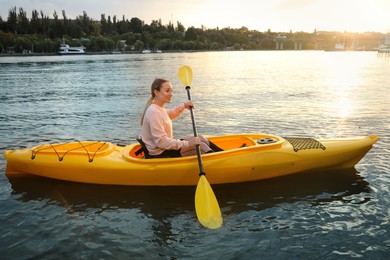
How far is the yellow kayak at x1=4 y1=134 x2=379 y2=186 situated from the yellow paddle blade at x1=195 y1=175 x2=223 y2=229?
2.30 ft

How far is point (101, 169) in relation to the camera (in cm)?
662

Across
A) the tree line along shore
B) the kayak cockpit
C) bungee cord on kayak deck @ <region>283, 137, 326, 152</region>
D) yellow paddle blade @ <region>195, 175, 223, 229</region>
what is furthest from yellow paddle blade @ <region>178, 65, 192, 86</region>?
the tree line along shore

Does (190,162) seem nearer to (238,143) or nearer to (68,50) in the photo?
(238,143)

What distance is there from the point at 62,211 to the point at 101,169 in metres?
0.97

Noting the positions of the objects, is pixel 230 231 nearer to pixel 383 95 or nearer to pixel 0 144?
pixel 0 144

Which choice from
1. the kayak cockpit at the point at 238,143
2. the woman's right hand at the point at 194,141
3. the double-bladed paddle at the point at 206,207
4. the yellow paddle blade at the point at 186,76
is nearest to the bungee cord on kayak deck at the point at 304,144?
the kayak cockpit at the point at 238,143

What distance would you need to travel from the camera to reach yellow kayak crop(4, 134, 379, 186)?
6.41 m

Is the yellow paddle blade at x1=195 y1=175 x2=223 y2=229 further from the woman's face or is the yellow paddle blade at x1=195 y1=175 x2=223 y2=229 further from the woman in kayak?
the woman's face

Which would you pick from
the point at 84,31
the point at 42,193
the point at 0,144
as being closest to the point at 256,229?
the point at 42,193

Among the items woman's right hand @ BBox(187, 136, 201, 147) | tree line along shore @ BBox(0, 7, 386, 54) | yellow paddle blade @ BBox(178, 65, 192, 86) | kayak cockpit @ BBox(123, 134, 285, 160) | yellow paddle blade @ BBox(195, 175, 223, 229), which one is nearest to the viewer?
yellow paddle blade @ BBox(195, 175, 223, 229)

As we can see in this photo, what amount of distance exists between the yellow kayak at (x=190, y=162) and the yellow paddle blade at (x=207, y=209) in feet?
2.30

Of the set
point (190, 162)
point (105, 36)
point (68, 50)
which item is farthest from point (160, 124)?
point (105, 36)

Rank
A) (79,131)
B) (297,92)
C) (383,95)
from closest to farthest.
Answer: (79,131), (383,95), (297,92)

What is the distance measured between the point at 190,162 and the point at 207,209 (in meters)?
1.08
